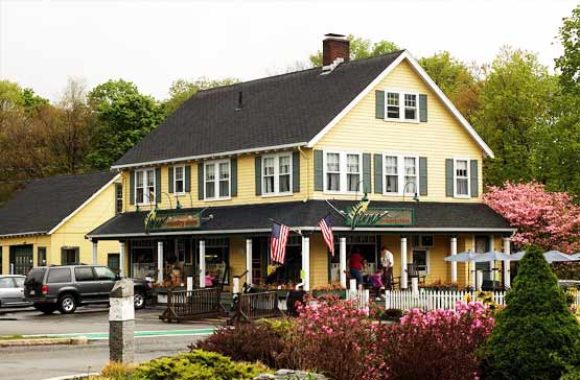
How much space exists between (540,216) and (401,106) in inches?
379

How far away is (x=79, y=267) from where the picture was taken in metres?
42.2

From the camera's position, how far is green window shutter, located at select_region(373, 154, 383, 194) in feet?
139

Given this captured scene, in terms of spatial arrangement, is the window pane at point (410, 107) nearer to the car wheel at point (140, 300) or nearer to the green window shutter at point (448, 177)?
the green window shutter at point (448, 177)

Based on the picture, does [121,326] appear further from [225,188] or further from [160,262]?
[160,262]

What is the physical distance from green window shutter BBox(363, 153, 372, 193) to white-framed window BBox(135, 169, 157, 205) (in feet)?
35.6

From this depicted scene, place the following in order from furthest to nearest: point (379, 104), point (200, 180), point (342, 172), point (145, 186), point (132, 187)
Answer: point (132, 187), point (145, 186), point (200, 180), point (379, 104), point (342, 172)

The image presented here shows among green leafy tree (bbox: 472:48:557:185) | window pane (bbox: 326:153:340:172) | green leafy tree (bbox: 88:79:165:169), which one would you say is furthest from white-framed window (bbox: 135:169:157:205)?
green leafy tree (bbox: 88:79:165:169)

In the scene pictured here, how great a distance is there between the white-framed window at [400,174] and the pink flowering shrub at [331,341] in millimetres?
27656

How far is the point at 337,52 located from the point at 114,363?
31.9 m

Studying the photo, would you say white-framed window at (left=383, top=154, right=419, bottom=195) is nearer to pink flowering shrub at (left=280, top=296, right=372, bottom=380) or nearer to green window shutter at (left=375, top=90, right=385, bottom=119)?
green window shutter at (left=375, top=90, right=385, bottom=119)

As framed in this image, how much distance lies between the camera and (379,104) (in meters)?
42.8

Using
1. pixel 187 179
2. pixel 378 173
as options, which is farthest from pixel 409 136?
pixel 187 179

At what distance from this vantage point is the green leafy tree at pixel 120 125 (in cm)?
7912

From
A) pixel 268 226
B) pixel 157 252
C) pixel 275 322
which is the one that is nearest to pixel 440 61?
pixel 157 252
